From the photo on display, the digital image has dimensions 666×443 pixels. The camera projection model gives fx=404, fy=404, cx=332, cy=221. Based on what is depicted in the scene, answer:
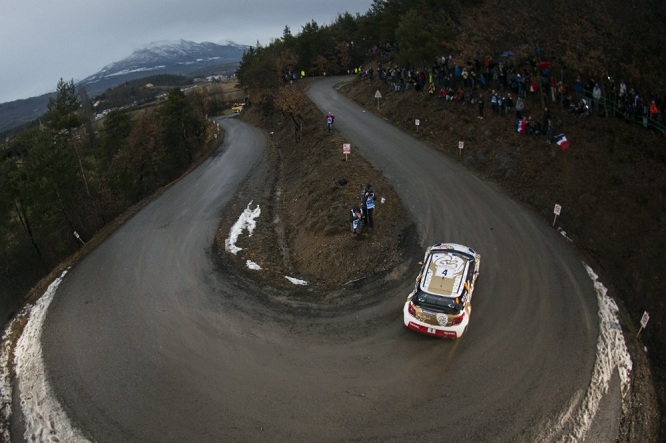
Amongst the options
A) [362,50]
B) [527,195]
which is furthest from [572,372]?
[362,50]

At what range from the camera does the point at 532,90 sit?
1009 inches

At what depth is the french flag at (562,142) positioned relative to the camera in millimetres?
21500

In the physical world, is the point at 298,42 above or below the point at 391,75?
above

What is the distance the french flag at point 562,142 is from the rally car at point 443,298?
12.2m

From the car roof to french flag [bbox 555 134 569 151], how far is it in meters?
11.7

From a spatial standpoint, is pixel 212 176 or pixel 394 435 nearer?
pixel 394 435

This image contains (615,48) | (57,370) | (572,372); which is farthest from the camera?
(615,48)

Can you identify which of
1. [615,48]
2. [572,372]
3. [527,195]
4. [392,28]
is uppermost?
[392,28]

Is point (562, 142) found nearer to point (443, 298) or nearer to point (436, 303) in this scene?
point (443, 298)

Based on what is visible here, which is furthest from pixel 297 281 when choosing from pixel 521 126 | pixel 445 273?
pixel 521 126

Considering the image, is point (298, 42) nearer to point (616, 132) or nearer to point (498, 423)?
point (616, 132)

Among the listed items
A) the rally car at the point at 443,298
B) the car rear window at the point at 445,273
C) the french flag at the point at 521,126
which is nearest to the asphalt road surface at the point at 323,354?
the rally car at the point at 443,298

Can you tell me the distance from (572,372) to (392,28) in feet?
154

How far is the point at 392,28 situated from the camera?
4897cm
